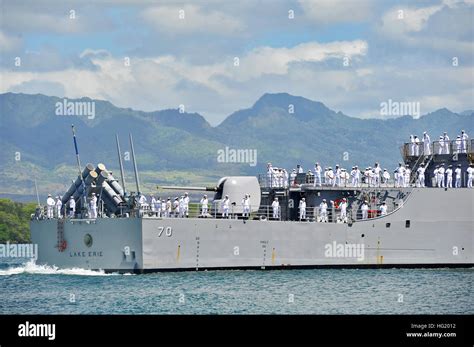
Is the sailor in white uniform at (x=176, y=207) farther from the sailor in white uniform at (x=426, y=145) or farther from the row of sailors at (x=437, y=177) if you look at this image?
the sailor in white uniform at (x=426, y=145)

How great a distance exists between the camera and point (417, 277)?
5469cm

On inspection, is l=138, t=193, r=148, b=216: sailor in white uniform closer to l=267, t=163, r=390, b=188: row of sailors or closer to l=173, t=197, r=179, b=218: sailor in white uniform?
l=173, t=197, r=179, b=218: sailor in white uniform

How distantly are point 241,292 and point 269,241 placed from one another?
9.50 metres

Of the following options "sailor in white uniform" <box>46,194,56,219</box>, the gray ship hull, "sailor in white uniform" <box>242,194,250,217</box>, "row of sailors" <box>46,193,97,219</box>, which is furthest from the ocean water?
"sailor in white uniform" <box>242,194,250,217</box>

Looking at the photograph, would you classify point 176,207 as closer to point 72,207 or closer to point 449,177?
point 72,207

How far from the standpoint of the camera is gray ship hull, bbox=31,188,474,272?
180ft

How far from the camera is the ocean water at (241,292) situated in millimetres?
43812

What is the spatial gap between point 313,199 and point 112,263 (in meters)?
11.6

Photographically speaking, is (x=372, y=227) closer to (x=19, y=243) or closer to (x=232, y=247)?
(x=232, y=247)

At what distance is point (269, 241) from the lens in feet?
188
